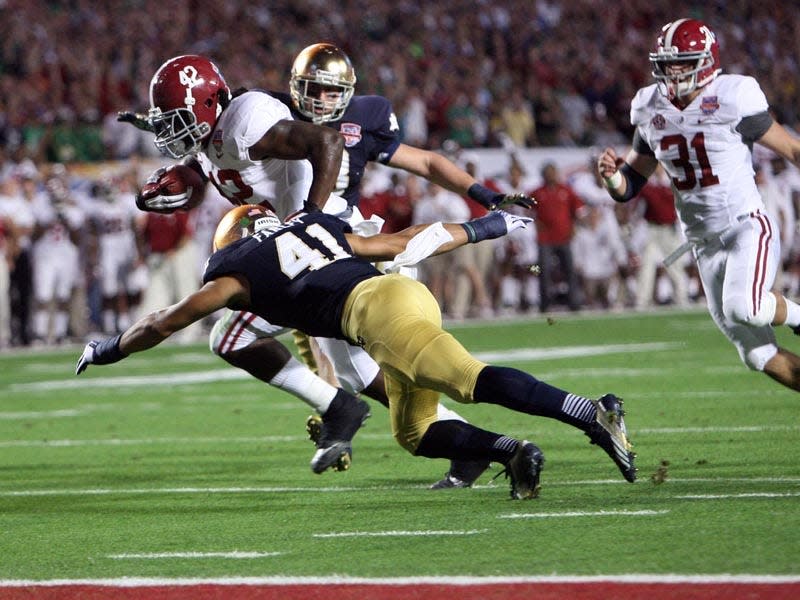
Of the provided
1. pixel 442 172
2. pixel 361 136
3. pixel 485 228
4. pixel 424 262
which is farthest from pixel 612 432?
pixel 424 262

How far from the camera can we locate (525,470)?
507 centimetres

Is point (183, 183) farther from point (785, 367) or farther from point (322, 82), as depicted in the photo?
point (785, 367)

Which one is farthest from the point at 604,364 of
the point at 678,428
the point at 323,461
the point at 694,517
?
the point at 694,517

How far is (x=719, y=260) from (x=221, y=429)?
119 inches

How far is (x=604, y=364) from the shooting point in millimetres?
10836

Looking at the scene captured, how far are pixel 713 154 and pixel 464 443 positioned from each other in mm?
2131

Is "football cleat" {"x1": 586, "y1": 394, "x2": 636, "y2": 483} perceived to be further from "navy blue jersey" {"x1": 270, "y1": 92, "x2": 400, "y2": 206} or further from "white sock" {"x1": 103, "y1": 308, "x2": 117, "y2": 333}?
"white sock" {"x1": 103, "y1": 308, "x2": 117, "y2": 333}

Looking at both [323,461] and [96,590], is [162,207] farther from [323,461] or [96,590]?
[96,590]

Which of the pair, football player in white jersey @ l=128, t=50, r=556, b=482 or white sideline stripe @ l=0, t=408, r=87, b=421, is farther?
white sideline stripe @ l=0, t=408, r=87, b=421

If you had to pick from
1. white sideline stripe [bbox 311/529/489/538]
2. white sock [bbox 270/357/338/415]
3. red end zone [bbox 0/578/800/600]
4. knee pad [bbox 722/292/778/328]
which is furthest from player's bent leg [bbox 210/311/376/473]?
red end zone [bbox 0/578/800/600]

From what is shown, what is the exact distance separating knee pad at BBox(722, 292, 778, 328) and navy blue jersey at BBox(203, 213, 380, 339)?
1.82 metres

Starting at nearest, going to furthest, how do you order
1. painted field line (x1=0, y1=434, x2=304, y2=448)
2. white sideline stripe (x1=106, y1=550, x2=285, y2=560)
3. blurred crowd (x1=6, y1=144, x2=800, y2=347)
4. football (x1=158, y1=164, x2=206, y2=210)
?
white sideline stripe (x1=106, y1=550, x2=285, y2=560) → football (x1=158, y1=164, x2=206, y2=210) → painted field line (x1=0, y1=434, x2=304, y2=448) → blurred crowd (x1=6, y1=144, x2=800, y2=347)

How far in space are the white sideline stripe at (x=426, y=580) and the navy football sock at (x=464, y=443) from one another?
1.20 m

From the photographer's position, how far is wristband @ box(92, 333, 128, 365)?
519cm
